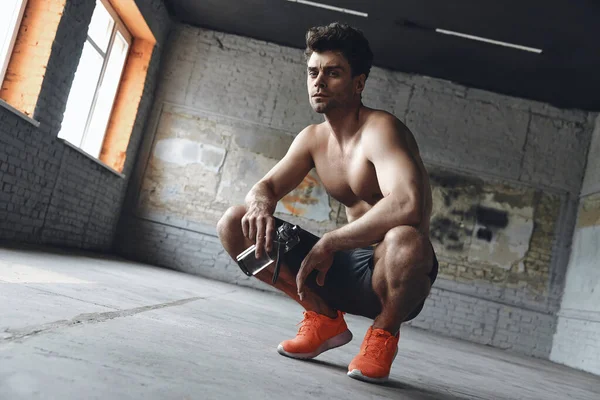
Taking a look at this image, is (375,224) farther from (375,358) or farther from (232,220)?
(232,220)

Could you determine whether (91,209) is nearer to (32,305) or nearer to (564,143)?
(32,305)

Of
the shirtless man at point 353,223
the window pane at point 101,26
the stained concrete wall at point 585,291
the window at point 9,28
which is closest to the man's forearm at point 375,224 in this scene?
the shirtless man at point 353,223

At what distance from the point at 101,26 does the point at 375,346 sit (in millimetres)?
6203

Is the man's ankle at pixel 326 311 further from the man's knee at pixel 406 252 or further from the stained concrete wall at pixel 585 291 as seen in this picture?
the stained concrete wall at pixel 585 291

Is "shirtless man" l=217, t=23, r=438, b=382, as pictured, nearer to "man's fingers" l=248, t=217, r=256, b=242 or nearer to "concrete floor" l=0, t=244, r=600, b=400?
"man's fingers" l=248, t=217, r=256, b=242

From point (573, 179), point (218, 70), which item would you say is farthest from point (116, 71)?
point (573, 179)

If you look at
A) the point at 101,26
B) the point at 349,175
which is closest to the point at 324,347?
the point at 349,175

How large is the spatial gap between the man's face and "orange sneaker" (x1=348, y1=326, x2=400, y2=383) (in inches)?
35.1

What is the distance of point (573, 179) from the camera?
8.09 meters

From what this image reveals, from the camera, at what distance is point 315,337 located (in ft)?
6.95

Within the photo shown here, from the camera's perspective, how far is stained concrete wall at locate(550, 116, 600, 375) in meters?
6.73

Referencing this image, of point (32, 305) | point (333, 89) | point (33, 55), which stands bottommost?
point (32, 305)

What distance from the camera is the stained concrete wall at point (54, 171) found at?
16.3ft

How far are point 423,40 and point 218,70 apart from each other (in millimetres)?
3148
